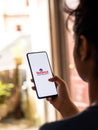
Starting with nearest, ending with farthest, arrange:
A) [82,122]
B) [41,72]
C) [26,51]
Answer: [82,122], [41,72], [26,51]

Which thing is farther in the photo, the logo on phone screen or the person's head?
the logo on phone screen

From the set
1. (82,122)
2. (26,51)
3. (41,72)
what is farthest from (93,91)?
(26,51)

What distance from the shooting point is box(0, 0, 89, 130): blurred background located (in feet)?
5.78

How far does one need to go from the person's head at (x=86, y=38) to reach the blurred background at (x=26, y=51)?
1201 millimetres

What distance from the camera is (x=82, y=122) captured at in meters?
0.49

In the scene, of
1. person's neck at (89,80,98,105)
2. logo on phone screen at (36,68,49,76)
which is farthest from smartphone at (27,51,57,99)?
person's neck at (89,80,98,105)

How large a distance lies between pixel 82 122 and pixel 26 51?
1344mm

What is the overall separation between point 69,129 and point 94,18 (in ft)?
0.54

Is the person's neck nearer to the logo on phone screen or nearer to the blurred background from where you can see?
the logo on phone screen

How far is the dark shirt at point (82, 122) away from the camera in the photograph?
1.61 feet

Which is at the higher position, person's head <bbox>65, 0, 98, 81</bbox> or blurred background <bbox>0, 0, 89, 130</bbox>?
person's head <bbox>65, 0, 98, 81</bbox>

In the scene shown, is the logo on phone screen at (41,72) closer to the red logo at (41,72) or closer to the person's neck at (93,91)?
the red logo at (41,72)

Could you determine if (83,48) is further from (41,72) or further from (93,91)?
(41,72)

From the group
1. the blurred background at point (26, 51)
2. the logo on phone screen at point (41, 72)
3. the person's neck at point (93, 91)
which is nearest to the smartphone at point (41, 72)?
the logo on phone screen at point (41, 72)
